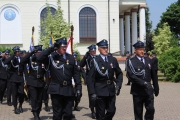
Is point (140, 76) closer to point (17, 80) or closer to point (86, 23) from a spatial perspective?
point (17, 80)

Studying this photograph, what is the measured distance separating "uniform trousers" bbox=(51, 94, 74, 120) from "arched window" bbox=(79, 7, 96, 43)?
28.3m

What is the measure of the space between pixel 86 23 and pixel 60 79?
28631mm

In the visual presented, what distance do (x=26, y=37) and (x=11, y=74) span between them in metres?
22.7

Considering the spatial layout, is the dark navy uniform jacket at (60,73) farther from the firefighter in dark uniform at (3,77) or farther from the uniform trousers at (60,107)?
the firefighter in dark uniform at (3,77)

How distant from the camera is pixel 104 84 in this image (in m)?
7.90

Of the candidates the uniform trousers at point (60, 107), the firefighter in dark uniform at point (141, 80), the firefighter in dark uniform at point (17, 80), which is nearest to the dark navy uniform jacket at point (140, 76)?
the firefighter in dark uniform at point (141, 80)

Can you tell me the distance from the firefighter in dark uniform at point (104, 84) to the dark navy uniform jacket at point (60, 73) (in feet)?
1.25

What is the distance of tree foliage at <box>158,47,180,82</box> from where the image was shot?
23.0 metres

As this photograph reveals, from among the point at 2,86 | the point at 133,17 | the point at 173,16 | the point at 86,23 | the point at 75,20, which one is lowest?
the point at 2,86

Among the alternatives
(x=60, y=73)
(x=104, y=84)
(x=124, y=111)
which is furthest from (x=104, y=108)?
(x=124, y=111)

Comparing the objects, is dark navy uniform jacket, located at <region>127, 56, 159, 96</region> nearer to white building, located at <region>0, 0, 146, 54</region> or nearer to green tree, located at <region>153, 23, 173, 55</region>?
white building, located at <region>0, 0, 146, 54</region>

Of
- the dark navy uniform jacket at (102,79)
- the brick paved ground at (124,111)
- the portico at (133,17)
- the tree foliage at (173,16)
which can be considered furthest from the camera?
the tree foliage at (173,16)

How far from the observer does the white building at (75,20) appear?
3479 centimetres

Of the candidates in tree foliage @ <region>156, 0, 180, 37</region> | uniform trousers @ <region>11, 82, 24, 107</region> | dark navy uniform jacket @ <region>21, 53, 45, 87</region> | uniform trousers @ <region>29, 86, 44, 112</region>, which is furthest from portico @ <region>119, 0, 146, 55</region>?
uniform trousers @ <region>29, 86, 44, 112</region>
